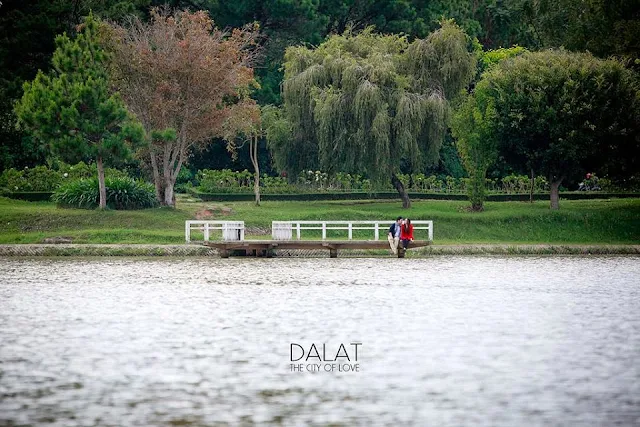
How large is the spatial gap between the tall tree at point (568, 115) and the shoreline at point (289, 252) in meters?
7.30

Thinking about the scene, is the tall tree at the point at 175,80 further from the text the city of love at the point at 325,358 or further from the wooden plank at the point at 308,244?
the text the city of love at the point at 325,358

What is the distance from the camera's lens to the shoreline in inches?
1928

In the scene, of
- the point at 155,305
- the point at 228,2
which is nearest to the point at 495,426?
the point at 155,305

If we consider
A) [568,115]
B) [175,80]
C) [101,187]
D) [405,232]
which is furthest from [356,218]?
[101,187]

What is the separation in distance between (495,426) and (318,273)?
25.7m

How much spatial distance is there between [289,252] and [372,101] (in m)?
10.6

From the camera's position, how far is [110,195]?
57406 mm

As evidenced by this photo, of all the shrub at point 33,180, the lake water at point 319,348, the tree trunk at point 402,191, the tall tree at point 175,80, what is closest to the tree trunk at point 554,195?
the tree trunk at point 402,191

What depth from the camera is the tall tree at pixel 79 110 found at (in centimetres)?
5444

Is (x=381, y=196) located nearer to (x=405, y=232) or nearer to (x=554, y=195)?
(x=554, y=195)

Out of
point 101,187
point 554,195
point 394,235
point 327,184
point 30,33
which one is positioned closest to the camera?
point 394,235

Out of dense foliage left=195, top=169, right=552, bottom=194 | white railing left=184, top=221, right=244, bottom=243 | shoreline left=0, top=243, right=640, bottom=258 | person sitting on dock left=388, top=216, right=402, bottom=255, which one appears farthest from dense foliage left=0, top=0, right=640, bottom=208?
person sitting on dock left=388, top=216, right=402, bottom=255

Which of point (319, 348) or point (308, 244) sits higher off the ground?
point (308, 244)

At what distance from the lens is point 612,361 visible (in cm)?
2262
